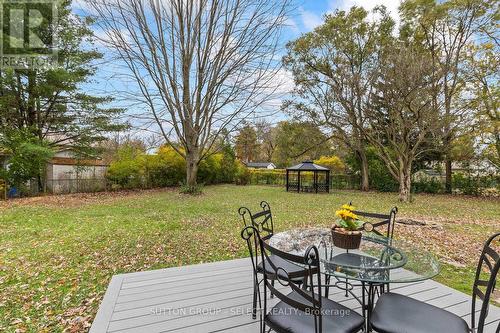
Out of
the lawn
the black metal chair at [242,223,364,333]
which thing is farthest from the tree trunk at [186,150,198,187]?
the black metal chair at [242,223,364,333]

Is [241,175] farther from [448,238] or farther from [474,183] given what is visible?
[448,238]

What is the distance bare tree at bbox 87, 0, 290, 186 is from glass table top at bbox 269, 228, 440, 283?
7.21 m

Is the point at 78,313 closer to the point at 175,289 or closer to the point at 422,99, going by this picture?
the point at 175,289

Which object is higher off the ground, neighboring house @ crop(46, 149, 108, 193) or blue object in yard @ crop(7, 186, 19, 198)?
neighboring house @ crop(46, 149, 108, 193)

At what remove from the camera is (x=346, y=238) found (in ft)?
6.75

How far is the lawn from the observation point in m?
2.63

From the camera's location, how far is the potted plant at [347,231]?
205 centimetres

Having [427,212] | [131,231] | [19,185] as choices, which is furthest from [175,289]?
[19,185]

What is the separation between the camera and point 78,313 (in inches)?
95.8

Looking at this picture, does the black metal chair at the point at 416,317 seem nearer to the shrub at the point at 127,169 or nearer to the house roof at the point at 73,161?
the shrub at the point at 127,169

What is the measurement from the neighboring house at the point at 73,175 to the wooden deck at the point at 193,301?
1105 centimetres

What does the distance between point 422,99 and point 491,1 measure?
23.1ft

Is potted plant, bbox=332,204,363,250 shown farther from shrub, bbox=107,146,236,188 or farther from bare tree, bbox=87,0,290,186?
shrub, bbox=107,146,236,188

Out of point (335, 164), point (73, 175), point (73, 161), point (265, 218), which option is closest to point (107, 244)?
point (265, 218)
